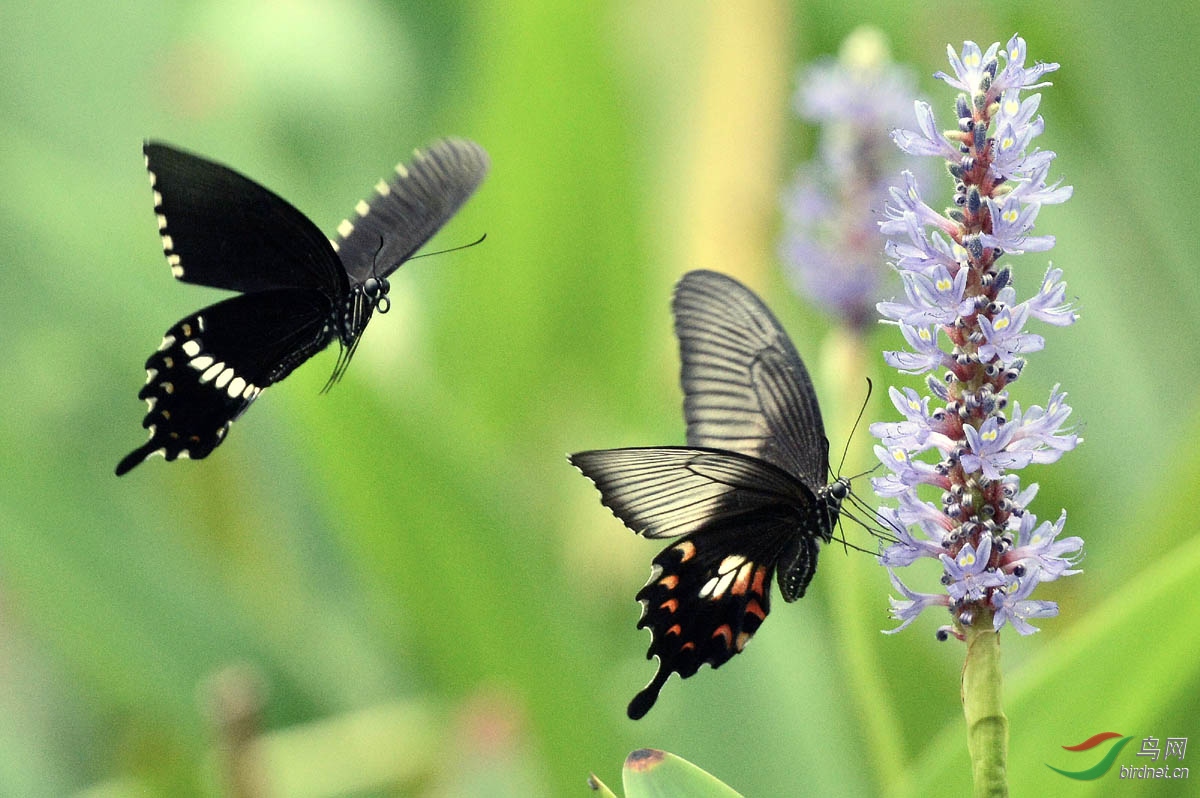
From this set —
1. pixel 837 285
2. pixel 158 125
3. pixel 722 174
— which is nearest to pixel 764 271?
pixel 722 174

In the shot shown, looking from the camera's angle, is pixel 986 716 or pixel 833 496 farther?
pixel 833 496

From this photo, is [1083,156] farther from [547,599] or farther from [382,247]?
[382,247]

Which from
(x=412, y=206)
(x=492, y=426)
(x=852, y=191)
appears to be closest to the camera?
(x=412, y=206)

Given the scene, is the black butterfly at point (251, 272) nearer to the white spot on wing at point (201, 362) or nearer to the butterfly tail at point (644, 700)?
the white spot on wing at point (201, 362)

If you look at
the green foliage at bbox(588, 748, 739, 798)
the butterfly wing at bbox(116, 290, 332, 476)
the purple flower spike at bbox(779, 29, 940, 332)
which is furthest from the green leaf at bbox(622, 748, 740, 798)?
the purple flower spike at bbox(779, 29, 940, 332)

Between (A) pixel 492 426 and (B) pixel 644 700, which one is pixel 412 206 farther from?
(A) pixel 492 426

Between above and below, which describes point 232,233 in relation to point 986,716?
above

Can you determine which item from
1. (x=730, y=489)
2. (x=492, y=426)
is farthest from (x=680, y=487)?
(x=492, y=426)

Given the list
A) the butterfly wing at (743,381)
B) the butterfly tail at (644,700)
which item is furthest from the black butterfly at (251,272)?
the butterfly tail at (644,700)
